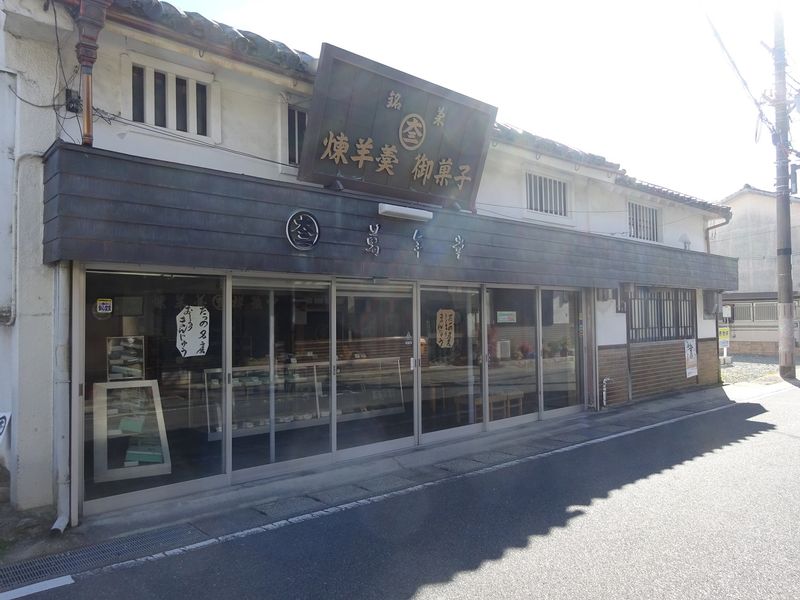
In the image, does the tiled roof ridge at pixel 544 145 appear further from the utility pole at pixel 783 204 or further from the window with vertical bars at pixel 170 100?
the utility pole at pixel 783 204

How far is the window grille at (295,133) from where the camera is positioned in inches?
295

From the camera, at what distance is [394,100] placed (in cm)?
754

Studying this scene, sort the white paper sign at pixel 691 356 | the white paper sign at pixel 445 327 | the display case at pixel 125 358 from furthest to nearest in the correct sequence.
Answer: the white paper sign at pixel 691 356
the white paper sign at pixel 445 327
the display case at pixel 125 358

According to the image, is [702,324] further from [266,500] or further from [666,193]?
[266,500]

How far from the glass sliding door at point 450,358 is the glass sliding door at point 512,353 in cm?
34

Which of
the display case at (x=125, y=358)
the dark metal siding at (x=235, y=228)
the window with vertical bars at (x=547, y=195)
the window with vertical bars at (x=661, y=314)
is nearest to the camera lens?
the dark metal siding at (x=235, y=228)

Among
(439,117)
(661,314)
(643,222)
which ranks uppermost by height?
(439,117)

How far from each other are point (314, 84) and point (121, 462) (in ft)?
16.4

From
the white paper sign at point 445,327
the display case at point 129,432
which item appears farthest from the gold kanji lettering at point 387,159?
the display case at point 129,432

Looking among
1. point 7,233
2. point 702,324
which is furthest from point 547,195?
point 7,233

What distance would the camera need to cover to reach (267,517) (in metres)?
5.62

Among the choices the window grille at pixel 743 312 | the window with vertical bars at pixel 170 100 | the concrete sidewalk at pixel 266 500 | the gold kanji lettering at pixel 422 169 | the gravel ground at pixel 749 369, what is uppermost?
the window with vertical bars at pixel 170 100

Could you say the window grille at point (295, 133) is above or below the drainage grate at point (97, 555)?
above

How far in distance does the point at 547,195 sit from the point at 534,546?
7.94 m
